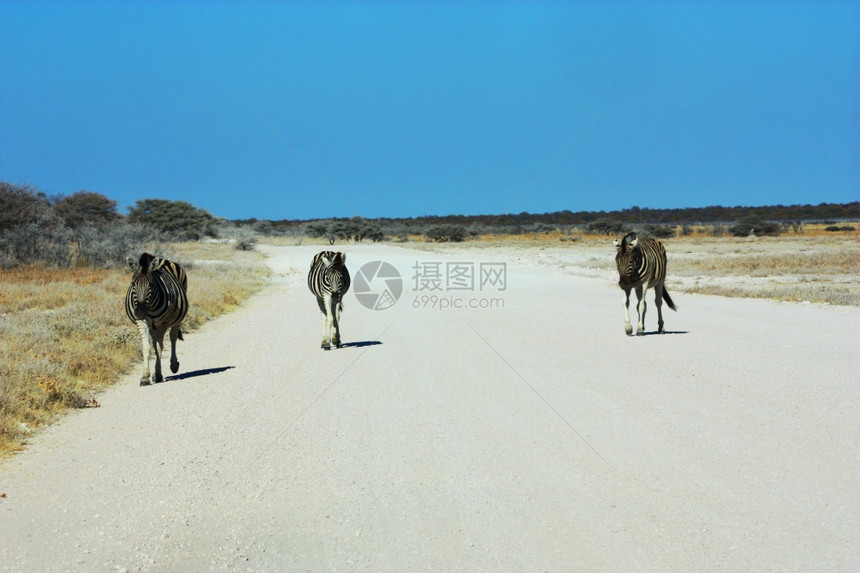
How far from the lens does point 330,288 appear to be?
43.3 ft

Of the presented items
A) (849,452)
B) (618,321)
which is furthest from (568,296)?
(849,452)

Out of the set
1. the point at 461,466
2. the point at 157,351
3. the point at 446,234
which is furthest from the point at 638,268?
the point at 446,234

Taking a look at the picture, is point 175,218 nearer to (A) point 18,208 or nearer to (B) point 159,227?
(B) point 159,227

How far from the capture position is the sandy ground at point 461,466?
4.55 m

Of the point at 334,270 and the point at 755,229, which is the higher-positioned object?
the point at 755,229

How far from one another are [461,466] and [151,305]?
608cm

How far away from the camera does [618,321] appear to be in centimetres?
1636

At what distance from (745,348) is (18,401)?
1042 cm

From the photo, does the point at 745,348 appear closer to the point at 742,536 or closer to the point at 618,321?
the point at 618,321

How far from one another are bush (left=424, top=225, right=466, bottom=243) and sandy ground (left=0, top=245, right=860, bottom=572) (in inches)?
2822

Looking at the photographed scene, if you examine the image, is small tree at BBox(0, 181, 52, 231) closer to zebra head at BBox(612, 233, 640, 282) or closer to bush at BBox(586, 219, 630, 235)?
zebra head at BBox(612, 233, 640, 282)

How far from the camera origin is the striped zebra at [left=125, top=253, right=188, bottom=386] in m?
10.2

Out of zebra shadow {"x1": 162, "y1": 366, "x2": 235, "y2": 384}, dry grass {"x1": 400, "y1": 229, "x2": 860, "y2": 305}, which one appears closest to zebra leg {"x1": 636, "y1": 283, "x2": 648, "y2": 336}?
dry grass {"x1": 400, "y1": 229, "x2": 860, "y2": 305}

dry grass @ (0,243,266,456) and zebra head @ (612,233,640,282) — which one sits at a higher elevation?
zebra head @ (612,233,640,282)
